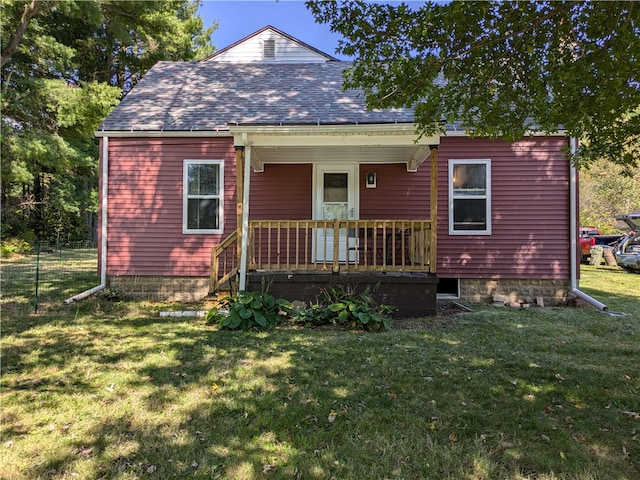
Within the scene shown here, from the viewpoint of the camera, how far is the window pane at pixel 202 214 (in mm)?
8008

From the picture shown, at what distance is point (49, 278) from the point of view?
9781 millimetres

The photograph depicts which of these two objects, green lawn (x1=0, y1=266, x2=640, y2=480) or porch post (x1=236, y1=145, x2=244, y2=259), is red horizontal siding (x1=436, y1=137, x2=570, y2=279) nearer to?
green lawn (x1=0, y1=266, x2=640, y2=480)

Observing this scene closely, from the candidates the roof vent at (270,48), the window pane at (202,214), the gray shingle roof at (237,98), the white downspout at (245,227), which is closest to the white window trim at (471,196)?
the gray shingle roof at (237,98)

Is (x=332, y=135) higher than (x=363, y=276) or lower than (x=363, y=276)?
higher

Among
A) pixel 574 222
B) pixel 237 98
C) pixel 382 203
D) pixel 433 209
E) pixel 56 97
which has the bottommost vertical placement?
pixel 574 222

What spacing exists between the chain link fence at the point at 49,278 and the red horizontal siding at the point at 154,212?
1.26 m

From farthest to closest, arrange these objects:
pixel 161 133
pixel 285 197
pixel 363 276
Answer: pixel 285 197, pixel 161 133, pixel 363 276

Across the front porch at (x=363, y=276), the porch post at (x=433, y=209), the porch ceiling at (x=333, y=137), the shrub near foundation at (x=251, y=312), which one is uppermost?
the porch ceiling at (x=333, y=137)

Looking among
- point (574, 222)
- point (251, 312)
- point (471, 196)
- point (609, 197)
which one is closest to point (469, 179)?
point (471, 196)

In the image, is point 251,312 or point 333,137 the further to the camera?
point 333,137

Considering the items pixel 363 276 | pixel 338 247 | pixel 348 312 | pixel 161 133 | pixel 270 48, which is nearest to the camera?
pixel 348 312

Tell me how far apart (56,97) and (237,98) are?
9578mm

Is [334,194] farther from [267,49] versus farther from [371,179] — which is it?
[267,49]

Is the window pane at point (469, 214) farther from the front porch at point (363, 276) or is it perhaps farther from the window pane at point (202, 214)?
the window pane at point (202, 214)
